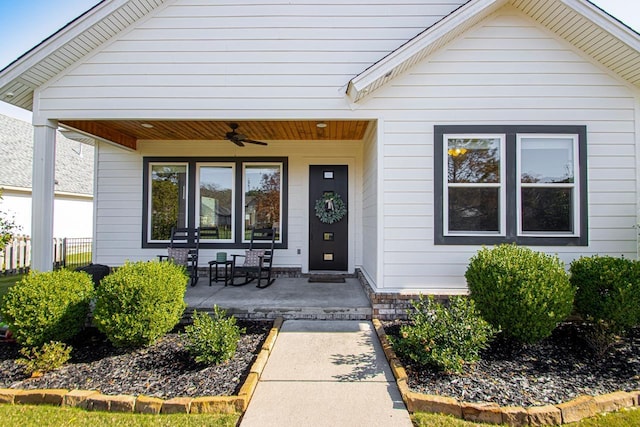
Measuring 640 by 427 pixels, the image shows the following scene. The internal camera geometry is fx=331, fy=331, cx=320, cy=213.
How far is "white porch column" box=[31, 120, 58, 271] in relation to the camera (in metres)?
4.66

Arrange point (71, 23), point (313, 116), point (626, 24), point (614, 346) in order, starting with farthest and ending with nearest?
point (313, 116) < point (71, 23) < point (626, 24) < point (614, 346)

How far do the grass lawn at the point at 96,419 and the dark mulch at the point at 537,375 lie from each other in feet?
5.49

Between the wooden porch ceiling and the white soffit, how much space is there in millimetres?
689

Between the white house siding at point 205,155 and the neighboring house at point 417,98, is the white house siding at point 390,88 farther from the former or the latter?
the white house siding at point 205,155

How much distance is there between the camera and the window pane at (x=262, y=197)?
270 inches

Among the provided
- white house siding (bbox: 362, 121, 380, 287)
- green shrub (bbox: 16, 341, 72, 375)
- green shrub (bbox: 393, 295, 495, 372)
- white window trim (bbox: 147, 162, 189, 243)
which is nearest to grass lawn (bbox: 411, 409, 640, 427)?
green shrub (bbox: 393, 295, 495, 372)

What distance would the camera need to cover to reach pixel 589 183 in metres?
4.55

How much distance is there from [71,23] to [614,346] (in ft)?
25.4

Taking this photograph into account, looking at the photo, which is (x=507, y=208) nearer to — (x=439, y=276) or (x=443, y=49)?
(x=439, y=276)

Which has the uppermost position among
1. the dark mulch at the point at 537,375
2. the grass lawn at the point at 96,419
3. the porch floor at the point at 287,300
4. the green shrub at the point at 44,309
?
the green shrub at the point at 44,309

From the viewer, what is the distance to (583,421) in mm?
2518

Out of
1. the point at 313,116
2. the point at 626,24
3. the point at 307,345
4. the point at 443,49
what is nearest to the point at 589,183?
the point at 626,24

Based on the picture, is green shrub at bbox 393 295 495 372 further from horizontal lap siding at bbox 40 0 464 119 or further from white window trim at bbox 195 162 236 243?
white window trim at bbox 195 162 236 243

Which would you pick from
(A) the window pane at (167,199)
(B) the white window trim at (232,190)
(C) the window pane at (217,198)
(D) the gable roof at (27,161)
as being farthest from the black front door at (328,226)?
(D) the gable roof at (27,161)
